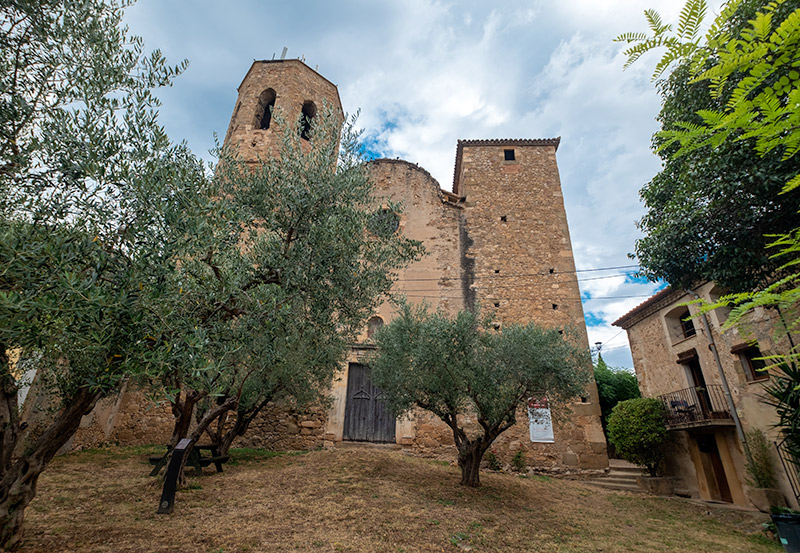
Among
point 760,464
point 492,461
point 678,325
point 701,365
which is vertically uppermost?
point 678,325

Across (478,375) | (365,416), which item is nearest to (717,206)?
(478,375)

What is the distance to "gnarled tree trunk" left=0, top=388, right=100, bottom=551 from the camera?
3.28 m

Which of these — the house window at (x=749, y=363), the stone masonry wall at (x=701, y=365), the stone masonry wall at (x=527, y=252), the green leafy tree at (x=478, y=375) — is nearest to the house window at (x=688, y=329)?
the stone masonry wall at (x=701, y=365)

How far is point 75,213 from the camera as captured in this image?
3.40 m

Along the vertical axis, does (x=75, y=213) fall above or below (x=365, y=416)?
above

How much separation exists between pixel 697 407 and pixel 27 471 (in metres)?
15.2

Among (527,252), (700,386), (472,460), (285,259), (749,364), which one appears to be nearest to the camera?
(285,259)

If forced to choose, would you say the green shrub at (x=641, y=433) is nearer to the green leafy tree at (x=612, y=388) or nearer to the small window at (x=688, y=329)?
the small window at (x=688, y=329)

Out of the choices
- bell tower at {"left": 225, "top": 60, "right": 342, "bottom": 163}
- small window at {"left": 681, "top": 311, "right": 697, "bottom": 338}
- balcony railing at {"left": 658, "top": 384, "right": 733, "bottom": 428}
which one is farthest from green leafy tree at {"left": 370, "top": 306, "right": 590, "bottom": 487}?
bell tower at {"left": 225, "top": 60, "right": 342, "bottom": 163}

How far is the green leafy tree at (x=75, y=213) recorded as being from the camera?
2.79m

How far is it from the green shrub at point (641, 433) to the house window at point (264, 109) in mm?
16937

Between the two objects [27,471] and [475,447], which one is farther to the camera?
[475,447]

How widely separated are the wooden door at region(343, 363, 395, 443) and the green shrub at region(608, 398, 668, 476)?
732 centimetres

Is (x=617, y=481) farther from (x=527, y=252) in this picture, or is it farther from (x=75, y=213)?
(x=75, y=213)
